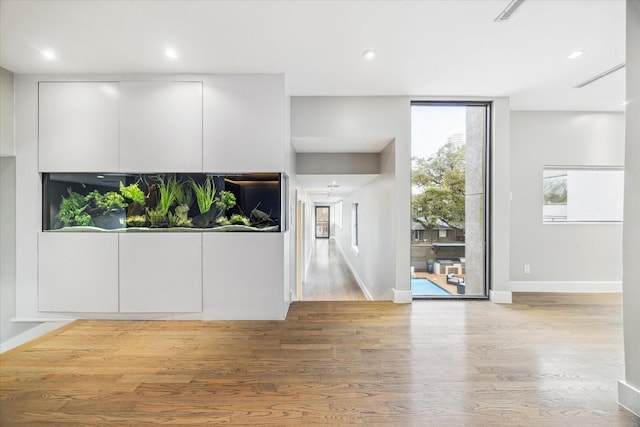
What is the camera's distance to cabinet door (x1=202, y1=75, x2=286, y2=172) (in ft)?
10.0

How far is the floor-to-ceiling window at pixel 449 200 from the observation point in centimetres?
388

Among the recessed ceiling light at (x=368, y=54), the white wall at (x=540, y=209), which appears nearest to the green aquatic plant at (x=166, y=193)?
the recessed ceiling light at (x=368, y=54)

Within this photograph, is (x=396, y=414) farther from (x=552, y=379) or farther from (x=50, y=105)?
(x=50, y=105)

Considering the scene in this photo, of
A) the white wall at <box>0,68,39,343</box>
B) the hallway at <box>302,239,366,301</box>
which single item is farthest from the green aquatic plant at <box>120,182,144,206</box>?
the hallway at <box>302,239,366,301</box>

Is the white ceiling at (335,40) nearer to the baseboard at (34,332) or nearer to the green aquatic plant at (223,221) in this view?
the green aquatic plant at (223,221)

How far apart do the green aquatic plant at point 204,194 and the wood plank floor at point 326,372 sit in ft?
3.94

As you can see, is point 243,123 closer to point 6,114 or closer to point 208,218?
point 208,218

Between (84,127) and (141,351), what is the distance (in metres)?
2.30

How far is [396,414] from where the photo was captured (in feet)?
5.55

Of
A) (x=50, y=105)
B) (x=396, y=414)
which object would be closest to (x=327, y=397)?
(x=396, y=414)

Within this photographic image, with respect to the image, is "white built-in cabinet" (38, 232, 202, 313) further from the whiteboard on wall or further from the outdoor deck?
the whiteboard on wall

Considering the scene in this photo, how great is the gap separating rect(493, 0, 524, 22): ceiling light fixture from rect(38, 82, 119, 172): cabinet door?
11.5 feet

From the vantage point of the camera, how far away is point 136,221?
10.3 ft

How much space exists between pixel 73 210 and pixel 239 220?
Result: 176 centimetres
